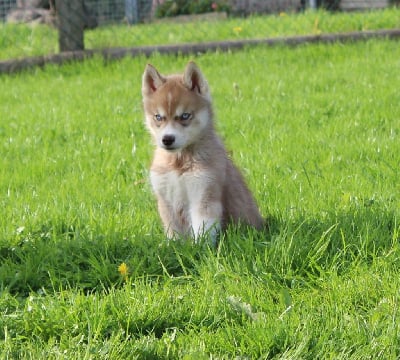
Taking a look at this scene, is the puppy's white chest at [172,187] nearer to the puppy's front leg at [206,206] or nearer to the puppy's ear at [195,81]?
the puppy's front leg at [206,206]

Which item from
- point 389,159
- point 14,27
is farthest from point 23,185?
point 14,27

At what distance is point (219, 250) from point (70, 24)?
6992 mm

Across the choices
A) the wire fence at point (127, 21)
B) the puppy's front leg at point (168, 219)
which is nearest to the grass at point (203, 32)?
the wire fence at point (127, 21)

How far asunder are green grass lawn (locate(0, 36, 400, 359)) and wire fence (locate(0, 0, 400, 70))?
2948 millimetres

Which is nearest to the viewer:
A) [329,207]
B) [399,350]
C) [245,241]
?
[399,350]

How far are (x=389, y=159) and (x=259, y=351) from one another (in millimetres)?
2762

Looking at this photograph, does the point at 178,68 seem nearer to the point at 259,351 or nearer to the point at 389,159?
the point at 389,159

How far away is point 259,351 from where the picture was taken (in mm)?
3092

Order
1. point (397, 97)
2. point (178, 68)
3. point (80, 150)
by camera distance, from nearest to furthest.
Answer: point (80, 150) → point (397, 97) → point (178, 68)

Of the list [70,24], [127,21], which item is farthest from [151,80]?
[127,21]

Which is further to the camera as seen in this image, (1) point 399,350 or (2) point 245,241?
(2) point 245,241

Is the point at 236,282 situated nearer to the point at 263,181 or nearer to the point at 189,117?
the point at 189,117

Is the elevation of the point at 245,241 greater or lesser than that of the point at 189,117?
lesser

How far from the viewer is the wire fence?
10.4m
